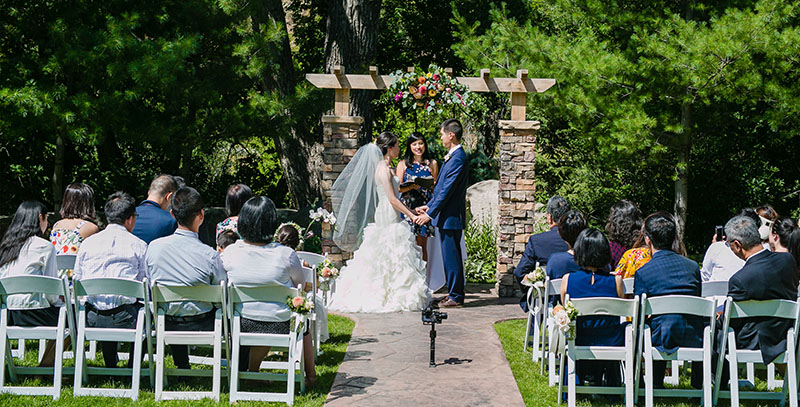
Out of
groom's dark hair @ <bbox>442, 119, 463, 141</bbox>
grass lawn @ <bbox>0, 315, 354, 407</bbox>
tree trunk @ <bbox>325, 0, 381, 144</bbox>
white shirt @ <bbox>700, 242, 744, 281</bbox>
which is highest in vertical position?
tree trunk @ <bbox>325, 0, 381, 144</bbox>

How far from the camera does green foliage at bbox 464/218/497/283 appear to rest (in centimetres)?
1230

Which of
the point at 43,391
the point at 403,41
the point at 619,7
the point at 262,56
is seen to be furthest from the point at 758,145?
the point at 43,391

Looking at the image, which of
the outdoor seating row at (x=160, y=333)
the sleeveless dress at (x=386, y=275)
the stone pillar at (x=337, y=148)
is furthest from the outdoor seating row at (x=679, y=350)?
the stone pillar at (x=337, y=148)

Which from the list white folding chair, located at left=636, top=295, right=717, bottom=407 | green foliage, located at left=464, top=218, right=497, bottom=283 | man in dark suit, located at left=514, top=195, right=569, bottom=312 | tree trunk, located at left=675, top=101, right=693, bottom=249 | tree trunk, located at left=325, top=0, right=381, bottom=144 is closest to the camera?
white folding chair, located at left=636, top=295, right=717, bottom=407

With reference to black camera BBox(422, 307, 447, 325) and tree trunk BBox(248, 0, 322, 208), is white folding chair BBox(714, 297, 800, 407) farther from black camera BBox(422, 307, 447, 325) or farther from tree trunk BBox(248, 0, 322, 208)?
tree trunk BBox(248, 0, 322, 208)

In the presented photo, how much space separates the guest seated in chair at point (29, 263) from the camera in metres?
5.86

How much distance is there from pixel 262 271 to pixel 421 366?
166 cm

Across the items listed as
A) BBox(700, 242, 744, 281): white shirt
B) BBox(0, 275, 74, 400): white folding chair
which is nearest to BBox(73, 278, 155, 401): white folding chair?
BBox(0, 275, 74, 400): white folding chair

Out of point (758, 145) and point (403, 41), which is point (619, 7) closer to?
point (758, 145)

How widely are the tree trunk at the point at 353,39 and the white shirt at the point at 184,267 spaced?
883cm

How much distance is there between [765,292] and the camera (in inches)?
222

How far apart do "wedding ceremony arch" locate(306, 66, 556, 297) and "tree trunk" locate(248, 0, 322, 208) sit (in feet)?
13.2

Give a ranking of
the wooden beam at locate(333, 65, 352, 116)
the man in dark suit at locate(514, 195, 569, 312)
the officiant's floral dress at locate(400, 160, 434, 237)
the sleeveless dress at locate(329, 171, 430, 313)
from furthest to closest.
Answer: the wooden beam at locate(333, 65, 352, 116)
the officiant's floral dress at locate(400, 160, 434, 237)
the sleeveless dress at locate(329, 171, 430, 313)
the man in dark suit at locate(514, 195, 569, 312)

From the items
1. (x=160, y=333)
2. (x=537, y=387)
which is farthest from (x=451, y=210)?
(x=160, y=333)
